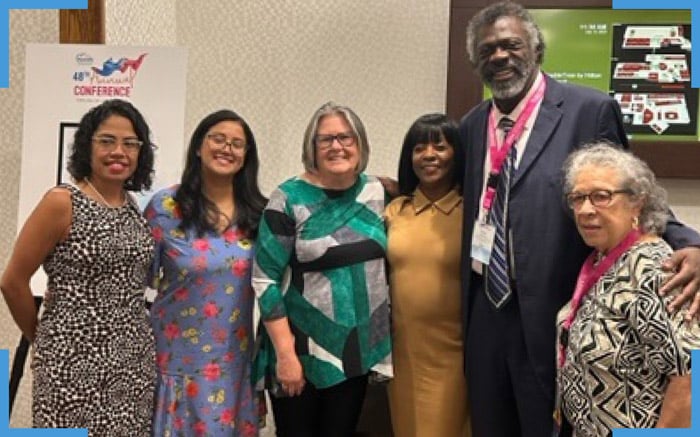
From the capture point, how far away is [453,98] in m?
3.38

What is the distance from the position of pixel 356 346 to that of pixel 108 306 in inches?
29.5

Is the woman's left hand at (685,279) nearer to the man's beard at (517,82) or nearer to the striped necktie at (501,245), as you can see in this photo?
the striped necktie at (501,245)

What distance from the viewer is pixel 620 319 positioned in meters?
1.63

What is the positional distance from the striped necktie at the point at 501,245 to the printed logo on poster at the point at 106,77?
1.45 metres

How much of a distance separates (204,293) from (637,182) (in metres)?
1.27

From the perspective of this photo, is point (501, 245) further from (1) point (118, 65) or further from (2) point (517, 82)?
(1) point (118, 65)

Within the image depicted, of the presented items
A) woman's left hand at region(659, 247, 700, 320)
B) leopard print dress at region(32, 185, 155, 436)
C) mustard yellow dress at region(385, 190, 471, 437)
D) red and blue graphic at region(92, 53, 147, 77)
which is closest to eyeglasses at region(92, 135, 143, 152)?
leopard print dress at region(32, 185, 155, 436)

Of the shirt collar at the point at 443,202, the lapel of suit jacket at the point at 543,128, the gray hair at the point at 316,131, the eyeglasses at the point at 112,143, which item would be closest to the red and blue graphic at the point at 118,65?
the eyeglasses at the point at 112,143

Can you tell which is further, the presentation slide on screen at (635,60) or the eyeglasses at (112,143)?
the presentation slide on screen at (635,60)

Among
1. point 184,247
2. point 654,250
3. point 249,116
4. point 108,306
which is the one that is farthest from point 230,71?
point 654,250

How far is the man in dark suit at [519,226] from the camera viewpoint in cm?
200

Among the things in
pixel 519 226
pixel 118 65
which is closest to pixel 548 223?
pixel 519 226

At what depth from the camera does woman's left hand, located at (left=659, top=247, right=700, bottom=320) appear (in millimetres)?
1566

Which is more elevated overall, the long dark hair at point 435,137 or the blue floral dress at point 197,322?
the long dark hair at point 435,137
